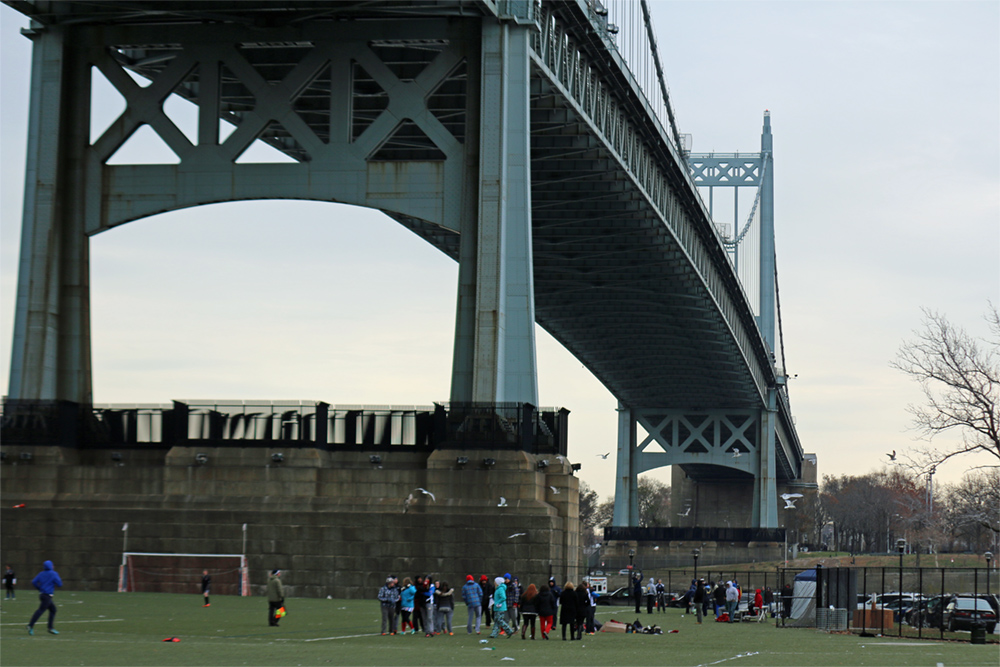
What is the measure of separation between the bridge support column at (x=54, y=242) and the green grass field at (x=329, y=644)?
21.0 feet

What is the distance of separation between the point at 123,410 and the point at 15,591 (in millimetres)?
4922

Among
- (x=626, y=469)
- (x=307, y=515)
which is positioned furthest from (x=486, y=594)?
(x=626, y=469)

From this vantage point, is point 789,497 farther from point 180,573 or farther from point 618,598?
point 180,573

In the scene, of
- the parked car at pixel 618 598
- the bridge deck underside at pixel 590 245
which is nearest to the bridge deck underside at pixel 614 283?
the bridge deck underside at pixel 590 245

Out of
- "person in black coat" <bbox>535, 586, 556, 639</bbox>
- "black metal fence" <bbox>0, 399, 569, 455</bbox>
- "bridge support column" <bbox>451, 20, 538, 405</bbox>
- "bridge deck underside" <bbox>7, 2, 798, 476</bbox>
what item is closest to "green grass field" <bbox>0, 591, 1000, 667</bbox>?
"person in black coat" <bbox>535, 586, 556, 639</bbox>

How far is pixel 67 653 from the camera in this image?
56.9ft

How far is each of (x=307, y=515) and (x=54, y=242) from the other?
380 inches

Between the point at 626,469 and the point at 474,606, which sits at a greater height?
the point at 626,469

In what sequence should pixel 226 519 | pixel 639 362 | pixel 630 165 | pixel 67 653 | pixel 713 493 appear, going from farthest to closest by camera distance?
pixel 713 493
pixel 639 362
pixel 630 165
pixel 226 519
pixel 67 653

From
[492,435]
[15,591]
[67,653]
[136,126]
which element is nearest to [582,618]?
[492,435]

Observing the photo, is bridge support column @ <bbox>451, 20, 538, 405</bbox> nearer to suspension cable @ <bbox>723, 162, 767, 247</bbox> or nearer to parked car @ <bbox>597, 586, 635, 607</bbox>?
parked car @ <bbox>597, 586, 635, 607</bbox>

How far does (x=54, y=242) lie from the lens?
3406 cm

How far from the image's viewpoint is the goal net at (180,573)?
3058 centimetres

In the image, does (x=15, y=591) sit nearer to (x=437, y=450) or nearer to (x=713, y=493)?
(x=437, y=450)
